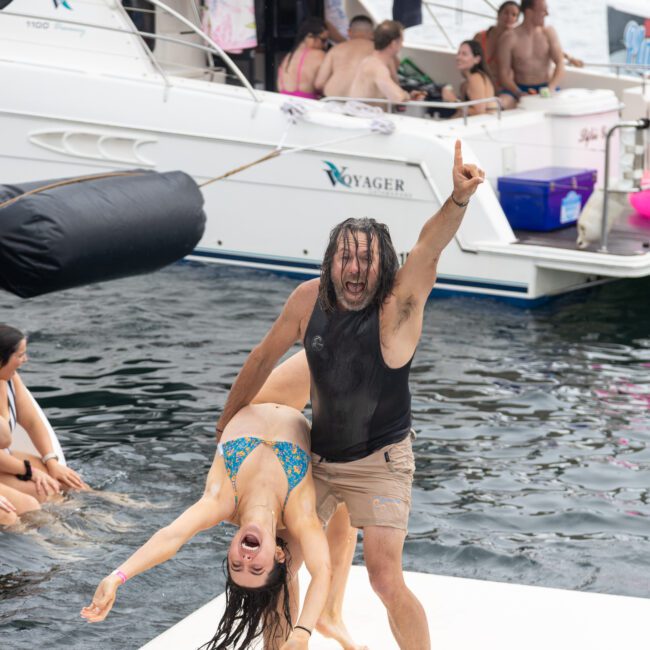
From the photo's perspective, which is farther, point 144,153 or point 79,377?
point 144,153

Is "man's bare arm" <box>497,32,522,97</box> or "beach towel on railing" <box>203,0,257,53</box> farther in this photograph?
"man's bare arm" <box>497,32,522,97</box>

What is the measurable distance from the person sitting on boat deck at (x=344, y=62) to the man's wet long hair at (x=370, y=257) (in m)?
7.45

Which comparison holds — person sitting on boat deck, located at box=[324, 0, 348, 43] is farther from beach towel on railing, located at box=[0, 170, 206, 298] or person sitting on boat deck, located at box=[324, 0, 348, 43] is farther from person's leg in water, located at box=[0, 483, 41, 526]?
person's leg in water, located at box=[0, 483, 41, 526]

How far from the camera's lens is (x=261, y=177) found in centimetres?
1191

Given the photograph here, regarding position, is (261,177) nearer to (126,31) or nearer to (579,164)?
(126,31)

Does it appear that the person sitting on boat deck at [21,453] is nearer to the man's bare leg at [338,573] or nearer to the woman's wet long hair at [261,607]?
the man's bare leg at [338,573]

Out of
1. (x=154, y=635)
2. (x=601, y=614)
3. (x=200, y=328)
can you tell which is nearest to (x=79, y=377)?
(x=200, y=328)

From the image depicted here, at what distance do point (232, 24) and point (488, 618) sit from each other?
7.95m

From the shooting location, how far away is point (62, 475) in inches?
287

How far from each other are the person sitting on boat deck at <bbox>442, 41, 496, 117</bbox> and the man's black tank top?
7.68 metres

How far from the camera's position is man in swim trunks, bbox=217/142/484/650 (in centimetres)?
466

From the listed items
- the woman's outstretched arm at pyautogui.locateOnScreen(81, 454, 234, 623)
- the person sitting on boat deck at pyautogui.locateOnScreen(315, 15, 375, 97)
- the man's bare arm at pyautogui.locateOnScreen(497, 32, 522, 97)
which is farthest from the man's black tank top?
the man's bare arm at pyautogui.locateOnScreen(497, 32, 522, 97)

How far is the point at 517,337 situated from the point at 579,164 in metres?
2.57

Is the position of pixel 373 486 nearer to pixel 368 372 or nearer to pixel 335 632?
pixel 368 372
